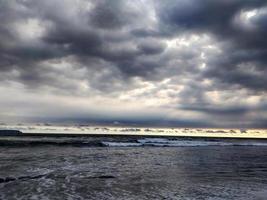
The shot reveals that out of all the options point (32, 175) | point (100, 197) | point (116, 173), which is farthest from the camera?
point (116, 173)

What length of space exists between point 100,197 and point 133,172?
7.69m

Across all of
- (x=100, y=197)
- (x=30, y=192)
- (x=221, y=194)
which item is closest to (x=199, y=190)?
A: (x=221, y=194)

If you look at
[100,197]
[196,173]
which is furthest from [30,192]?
[196,173]

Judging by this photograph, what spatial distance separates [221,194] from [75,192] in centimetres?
642

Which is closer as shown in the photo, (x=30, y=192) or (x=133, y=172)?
(x=30, y=192)

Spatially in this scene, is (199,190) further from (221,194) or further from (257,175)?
(257,175)

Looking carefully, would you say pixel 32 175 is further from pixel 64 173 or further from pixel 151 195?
pixel 151 195

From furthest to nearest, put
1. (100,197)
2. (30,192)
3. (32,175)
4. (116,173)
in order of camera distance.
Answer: (116,173) < (32,175) < (30,192) < (100,197)

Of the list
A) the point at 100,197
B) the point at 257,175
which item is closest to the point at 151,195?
the point at 100,197

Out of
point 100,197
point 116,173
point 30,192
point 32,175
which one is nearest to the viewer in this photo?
point 100,197

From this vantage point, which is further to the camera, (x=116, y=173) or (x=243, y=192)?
(x=116, y=173)

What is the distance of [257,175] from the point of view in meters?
20.6

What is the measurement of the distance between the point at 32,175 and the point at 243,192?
11603mm

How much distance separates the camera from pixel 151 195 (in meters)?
13.2
